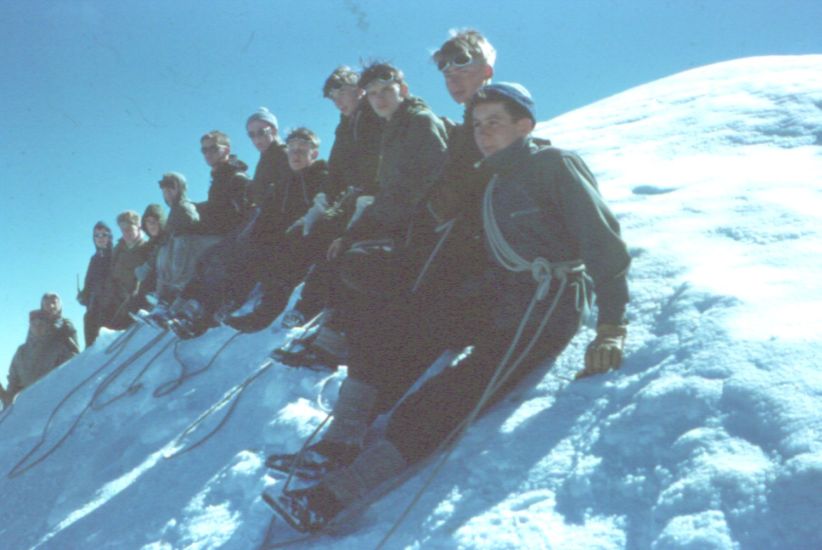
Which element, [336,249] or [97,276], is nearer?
[336,249]

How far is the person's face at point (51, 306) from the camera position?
800 cm

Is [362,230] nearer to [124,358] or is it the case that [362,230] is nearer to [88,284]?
[124,358]

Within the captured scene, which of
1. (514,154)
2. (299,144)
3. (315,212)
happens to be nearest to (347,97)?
(299,144)

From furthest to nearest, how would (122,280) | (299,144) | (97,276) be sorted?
(97,276) < (122,280) < (299,144)

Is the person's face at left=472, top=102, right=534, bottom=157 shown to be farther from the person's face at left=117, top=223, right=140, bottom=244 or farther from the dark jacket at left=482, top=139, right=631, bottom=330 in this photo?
the person's face at left=117, top=223, right=140, bottom=244

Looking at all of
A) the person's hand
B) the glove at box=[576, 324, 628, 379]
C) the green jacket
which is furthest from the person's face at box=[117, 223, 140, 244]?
the glove at box=[576, 324, 628, 379]

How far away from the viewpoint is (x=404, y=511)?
2.14 metres

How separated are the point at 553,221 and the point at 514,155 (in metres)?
0.32

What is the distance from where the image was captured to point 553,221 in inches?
101

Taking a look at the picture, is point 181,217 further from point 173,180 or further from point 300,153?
point 300,153

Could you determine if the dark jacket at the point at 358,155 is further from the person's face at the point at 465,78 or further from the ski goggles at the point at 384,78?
the person's face at the point at 465,78

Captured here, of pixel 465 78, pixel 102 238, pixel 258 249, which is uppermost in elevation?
pixel 102 238

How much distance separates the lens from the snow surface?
1.74 meters

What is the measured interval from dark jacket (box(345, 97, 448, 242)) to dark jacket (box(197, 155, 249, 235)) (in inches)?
96.5
